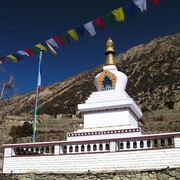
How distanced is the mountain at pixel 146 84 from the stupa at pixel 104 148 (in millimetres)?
31333

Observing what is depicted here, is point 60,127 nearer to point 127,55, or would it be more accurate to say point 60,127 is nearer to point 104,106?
point 104,106

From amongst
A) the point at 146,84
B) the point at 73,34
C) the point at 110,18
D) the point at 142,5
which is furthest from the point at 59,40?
the point at 146,84

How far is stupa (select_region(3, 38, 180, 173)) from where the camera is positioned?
556 inches

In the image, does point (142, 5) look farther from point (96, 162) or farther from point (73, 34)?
point (96, 162)

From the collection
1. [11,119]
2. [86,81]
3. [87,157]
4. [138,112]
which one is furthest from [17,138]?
[86,81]

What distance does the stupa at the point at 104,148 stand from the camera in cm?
1412

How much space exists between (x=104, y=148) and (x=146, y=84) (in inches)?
2210

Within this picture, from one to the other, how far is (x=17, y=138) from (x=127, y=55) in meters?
78.3

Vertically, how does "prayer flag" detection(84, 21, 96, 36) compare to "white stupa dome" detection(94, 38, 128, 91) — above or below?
above

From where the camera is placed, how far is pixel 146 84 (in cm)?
7025

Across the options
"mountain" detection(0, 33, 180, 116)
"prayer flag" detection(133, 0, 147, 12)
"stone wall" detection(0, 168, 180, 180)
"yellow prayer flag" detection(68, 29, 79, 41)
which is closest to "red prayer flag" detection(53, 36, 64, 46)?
"yellow prayer flag" detection(68, 29, 79, 41)

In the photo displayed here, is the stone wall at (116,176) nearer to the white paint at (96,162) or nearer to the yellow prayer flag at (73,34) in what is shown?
the white paint at (96,162)

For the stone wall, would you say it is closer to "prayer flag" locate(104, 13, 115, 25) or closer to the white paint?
the white paint

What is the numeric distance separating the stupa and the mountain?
31.3 meters
